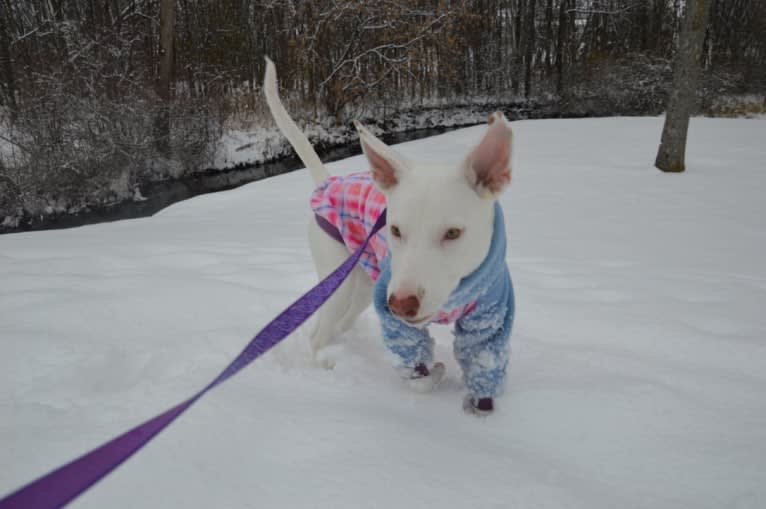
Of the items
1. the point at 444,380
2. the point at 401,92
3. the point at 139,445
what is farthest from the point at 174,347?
the point at 401,92

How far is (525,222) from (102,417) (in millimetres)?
3938

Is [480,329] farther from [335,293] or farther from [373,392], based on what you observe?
[335,293]

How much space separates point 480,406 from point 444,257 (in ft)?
1.78

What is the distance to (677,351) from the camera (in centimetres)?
167

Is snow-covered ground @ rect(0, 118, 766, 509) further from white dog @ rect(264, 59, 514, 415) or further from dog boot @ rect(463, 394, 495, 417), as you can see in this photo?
white dog @ rect(264, 59, 514, 415)

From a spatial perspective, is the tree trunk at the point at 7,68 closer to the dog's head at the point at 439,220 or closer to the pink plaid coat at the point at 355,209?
the pink plaid coat at the point at 355,209

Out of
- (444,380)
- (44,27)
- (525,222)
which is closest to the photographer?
(444,380)

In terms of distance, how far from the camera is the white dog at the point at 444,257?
1.11 metres

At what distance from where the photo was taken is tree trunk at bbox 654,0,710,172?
231 inches

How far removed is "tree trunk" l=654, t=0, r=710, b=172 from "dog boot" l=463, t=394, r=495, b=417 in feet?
21.2

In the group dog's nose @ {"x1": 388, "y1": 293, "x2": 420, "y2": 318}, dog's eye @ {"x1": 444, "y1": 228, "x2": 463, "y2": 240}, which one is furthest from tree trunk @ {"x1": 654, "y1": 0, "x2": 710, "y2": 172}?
dog's nose @ {"x1": 388, "y1": 293, "x2": 420, "y2": 318}

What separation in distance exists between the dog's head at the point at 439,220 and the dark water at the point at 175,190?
7.42 meters

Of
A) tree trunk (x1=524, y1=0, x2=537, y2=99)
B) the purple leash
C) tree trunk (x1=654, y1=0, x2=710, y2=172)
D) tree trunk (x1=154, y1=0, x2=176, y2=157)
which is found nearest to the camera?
the purple leash

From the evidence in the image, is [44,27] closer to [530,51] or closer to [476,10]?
[476,10]
